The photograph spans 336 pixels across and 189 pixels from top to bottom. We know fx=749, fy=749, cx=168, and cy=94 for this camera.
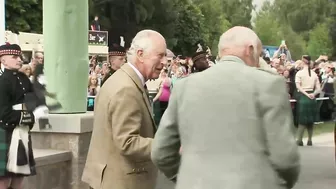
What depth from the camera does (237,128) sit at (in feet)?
10.8

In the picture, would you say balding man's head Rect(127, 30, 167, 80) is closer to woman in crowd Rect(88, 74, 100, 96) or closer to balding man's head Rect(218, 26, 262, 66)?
balding man's head Rect(218, 26, 262, 66)

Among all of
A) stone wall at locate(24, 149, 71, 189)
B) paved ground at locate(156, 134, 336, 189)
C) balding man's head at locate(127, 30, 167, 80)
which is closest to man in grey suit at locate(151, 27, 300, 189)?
balding man's head at locate(127, 30, 167, 80)

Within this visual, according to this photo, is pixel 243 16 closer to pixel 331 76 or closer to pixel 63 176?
pixel 331 76

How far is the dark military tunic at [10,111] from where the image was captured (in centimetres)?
605

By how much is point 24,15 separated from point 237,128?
32.2m

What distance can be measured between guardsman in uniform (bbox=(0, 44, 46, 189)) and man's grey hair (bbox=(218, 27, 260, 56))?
300 cm

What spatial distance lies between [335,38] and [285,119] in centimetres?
3799

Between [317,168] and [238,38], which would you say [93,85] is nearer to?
[317,168]

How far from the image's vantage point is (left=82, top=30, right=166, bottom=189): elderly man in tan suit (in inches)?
173

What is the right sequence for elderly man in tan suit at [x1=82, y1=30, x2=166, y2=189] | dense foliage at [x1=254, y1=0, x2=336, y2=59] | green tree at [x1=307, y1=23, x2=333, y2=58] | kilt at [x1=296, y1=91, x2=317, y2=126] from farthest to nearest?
dense foliage at [x1=254, y1=0, x2=336, y2=59] < green tree at [x1=307, y1=23, x2=333, y2=58] < kilt at [x1=296, y1=91, x2=317, y2=126] < elderly man in tan suit at [x1=82, y1=30, x2=166, y2=189]

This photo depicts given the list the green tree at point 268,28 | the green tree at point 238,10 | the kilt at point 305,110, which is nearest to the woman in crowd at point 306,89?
the kilt at point 305,110

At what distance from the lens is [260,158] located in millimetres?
3297

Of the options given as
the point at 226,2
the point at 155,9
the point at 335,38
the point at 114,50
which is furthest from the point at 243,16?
the point at 114,50

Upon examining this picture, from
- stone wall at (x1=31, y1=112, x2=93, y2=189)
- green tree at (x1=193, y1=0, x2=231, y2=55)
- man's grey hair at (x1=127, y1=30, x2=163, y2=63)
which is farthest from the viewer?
green tree at (x1=193, y1=0, x2=231, y2=55)
